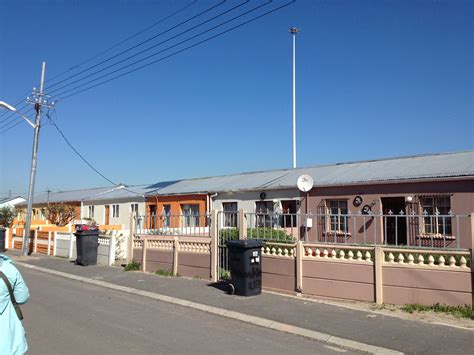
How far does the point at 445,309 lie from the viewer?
774 centimetres

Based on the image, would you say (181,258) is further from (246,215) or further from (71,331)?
(71,331)

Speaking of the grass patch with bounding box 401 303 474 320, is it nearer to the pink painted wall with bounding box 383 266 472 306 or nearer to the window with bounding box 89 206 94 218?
the pink painted wall with bounding box 383 266 472 306

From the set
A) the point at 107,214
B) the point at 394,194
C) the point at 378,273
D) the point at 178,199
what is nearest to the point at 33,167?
the point at 178,199

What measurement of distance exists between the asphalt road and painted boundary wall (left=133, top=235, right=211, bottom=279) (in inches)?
97.5

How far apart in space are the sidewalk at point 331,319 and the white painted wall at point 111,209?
850 inches

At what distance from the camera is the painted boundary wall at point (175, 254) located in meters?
12.0

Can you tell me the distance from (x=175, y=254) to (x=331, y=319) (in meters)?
6.12

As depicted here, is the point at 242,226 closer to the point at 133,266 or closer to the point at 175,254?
the point at 175,254

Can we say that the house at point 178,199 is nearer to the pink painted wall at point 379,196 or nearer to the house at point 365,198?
the house at point 365,198

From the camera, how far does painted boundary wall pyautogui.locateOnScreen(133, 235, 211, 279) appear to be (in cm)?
1202

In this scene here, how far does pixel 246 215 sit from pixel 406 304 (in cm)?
419

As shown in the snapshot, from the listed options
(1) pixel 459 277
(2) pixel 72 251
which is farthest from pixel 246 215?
(2) pixel 72 251

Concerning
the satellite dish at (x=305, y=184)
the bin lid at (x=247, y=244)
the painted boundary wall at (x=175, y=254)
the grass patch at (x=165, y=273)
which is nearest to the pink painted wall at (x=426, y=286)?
the bin lid at (x=247, y=244)

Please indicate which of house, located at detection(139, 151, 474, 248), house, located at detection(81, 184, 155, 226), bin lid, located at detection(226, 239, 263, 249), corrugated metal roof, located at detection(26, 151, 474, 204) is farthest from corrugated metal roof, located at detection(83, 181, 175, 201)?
bin lid, located at detection(226, 239, 263, 249)
